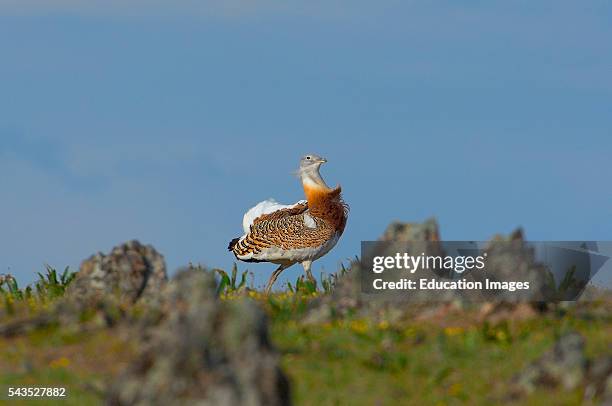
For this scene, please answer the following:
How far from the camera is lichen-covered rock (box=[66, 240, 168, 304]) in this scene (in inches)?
690

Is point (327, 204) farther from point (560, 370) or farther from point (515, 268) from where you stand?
point (560, 370)

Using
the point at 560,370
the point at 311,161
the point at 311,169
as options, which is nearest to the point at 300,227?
the point at 311,169

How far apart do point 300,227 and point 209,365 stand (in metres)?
12.9

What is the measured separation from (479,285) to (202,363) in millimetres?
6981

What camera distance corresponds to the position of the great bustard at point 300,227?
22484mm

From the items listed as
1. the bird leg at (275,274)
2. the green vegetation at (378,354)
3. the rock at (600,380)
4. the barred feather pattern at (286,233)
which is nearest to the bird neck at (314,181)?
the barred feather pattern at (286,233)

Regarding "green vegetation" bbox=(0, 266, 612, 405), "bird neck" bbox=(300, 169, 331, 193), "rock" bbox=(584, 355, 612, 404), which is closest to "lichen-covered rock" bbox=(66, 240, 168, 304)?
"green vegetation" bbox=(0, 266, 612, 405)

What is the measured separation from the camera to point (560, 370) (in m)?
11.9

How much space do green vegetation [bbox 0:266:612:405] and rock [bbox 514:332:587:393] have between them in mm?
126

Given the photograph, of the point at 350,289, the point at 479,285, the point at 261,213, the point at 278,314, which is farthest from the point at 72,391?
the point at 261,213

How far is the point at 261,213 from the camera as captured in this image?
965 inches

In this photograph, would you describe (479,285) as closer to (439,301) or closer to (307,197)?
(439,301)

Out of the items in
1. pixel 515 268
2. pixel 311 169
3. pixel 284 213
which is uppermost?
pixel 311 169

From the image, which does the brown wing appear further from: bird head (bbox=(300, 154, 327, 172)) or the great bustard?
bird head (bbox=(300, 154, 327, 172))
